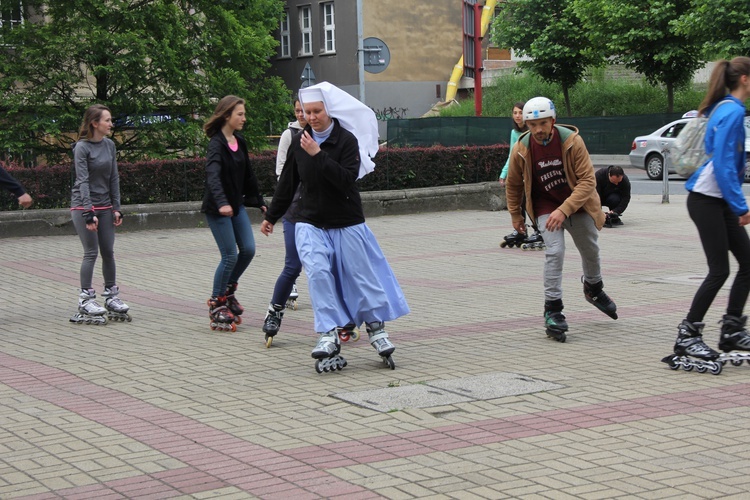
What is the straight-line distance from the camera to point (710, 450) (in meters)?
4.89

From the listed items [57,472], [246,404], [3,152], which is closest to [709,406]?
[246,404]

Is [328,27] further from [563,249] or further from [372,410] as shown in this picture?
[372,410]

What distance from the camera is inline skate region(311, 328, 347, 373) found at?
6.72 m

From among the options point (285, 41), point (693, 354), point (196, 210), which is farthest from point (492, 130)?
point (285, 41)

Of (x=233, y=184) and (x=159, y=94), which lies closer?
(x=233, y=184)

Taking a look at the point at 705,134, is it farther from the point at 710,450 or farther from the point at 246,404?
the point at 246,404

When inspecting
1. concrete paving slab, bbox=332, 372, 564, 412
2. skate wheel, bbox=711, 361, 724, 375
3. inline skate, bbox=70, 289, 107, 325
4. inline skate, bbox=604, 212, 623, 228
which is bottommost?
concrete paving slab, bbox=332, 372, 564, 412

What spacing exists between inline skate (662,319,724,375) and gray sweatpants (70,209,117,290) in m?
4.84

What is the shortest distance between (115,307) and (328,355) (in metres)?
3.00

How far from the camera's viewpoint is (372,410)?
5.77 meters

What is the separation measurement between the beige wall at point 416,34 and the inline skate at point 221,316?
132 feet

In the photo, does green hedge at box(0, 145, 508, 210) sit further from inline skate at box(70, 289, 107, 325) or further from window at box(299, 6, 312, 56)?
window at box(299, 6, 312, 56)

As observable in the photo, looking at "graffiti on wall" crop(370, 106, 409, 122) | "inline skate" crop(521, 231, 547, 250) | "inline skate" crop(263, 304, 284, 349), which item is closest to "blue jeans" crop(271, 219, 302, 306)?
"inline skate" crop(263, 304, 284, 349)

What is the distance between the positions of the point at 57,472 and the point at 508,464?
6.65ft
